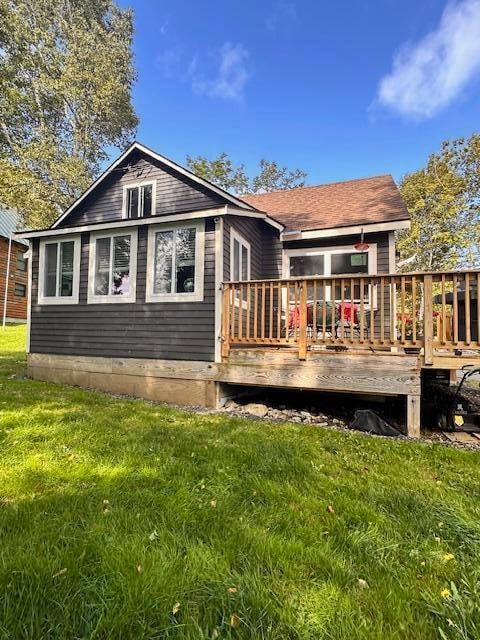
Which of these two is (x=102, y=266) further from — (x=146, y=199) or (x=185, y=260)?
(x=185, y=260)

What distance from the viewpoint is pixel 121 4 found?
23.0 meters

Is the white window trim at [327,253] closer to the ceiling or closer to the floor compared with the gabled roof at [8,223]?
closer to the floor

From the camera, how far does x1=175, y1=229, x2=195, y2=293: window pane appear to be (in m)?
7.41

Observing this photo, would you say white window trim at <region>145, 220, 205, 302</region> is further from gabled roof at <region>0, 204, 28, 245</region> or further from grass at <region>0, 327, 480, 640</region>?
gabled roof at <region>0, 204, 28, 245</region>

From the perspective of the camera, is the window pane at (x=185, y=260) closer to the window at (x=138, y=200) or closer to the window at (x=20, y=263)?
the window at (x=138, y=200)

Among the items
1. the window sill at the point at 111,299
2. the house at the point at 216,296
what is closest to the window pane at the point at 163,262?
the house at the point at 216,296

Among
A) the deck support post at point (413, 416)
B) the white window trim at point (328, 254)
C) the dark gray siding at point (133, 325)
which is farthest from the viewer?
the white window trim at point (328, 254)

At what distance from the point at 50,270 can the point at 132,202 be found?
2.68 meters

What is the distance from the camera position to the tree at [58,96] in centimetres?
1841

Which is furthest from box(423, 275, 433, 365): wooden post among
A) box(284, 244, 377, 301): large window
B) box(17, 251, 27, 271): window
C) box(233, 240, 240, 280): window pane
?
box(17, 251, 27, 271): window

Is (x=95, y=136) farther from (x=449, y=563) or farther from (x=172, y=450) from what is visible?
(x=449, y=563)

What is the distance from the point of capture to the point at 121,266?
8188 millimetres

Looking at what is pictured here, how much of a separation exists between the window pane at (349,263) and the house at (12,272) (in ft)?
70.5

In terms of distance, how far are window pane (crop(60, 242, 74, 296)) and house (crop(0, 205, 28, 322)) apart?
16.8 metres
